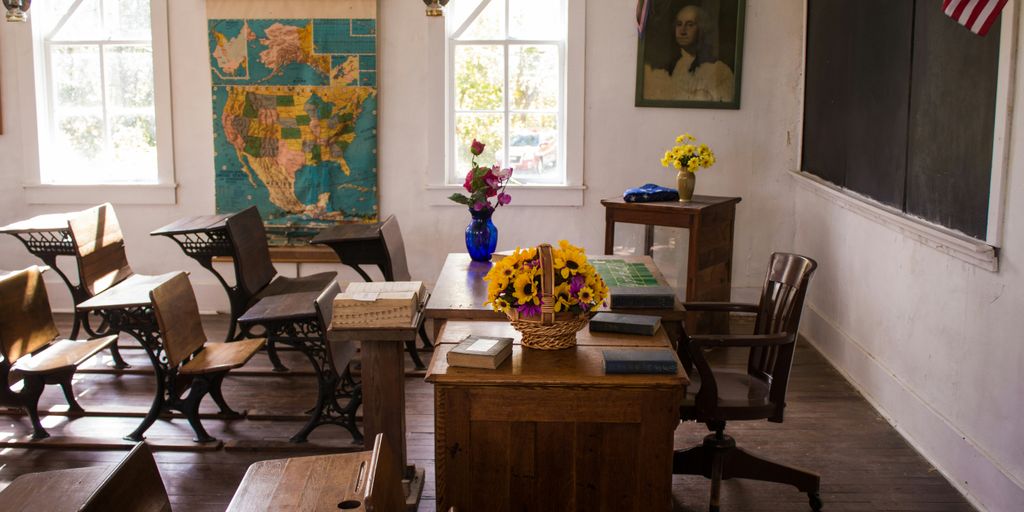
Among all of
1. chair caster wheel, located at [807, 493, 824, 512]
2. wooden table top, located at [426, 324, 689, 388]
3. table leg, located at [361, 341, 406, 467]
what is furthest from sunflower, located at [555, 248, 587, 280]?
chair caster wheel, located at [807, 493, 824, 512]

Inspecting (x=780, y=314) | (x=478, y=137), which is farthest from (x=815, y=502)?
(x=478, y=137)

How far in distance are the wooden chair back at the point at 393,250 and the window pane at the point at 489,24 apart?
1716 mm

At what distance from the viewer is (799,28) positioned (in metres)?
7.21

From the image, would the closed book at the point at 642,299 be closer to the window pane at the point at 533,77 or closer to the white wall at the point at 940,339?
the white wall at the point at 940,339

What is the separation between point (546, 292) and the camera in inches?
138

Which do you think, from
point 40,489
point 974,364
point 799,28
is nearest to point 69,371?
point 40,489

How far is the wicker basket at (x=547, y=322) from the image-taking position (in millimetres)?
3508

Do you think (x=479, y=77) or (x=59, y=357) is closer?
(x=59, y=357)

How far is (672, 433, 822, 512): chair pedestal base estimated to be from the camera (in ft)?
14.2

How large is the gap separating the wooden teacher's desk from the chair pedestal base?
94 cm

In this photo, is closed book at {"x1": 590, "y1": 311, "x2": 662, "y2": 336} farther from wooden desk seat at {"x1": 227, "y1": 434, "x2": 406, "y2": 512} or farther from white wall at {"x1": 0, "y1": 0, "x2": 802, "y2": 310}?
white wall at {"x1": 0, "y1": 0, "x2": 802, "y2": 310}

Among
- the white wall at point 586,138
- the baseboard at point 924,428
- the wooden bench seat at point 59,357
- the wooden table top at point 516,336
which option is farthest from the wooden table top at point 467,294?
the white wall at point 586,138

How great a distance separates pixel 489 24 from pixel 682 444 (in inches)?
144

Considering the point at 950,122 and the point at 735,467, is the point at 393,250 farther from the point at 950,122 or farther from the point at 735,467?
the point at 950,122
